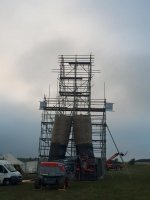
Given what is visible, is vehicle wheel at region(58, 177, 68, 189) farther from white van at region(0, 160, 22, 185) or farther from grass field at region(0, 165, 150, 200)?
white van at region(0, 160, 22, 185)

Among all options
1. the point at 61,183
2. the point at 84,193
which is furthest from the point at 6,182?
the point at 84,193

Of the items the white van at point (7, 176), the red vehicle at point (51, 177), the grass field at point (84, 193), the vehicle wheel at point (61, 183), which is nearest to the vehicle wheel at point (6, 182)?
the white van at point (7, 176)

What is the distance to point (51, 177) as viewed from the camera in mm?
39969

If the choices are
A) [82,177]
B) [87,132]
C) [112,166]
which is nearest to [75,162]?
[82,177]

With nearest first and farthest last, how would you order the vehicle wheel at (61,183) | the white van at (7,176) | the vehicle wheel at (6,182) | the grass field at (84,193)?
the grass field at (84,193), the vehicle wheel at (61,183), the white van at (7,176), the vehicle wheel at (6,182)

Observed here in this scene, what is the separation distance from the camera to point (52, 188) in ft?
132

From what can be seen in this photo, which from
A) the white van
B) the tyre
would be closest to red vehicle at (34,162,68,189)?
the white van

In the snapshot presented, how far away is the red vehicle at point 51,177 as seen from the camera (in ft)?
130

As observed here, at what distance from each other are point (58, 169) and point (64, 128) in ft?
84.1

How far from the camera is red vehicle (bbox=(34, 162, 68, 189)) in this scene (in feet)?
130

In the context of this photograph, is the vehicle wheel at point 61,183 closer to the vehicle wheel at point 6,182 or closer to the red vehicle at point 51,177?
the red vehicle at point 51,177

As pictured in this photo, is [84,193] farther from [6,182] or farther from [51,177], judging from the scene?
[6,182]

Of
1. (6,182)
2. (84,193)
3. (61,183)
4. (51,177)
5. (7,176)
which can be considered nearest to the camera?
(84,193)

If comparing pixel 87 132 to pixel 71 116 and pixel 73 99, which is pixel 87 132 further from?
pixel 73 99
